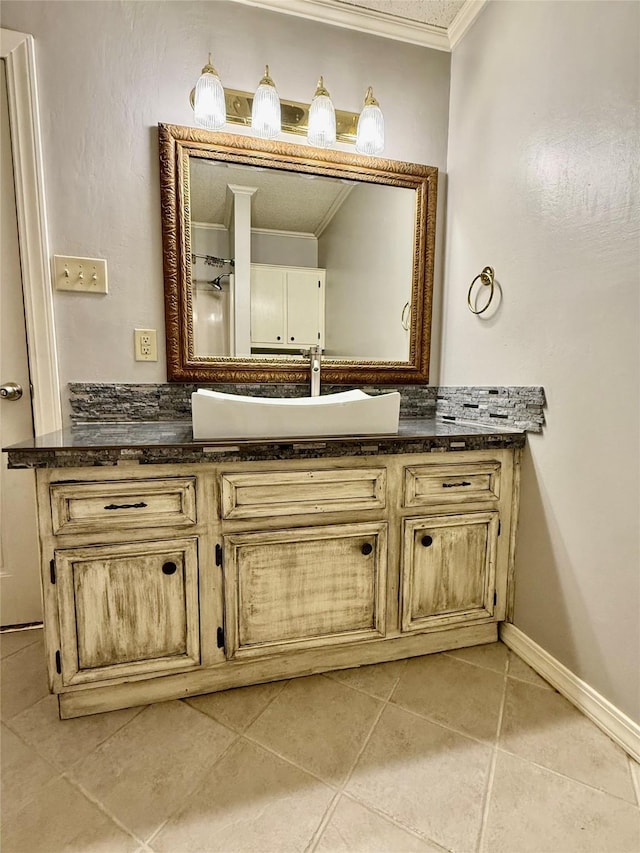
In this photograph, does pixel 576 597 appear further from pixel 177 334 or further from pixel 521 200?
pixel 177 334

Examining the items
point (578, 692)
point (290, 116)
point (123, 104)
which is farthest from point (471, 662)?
point (123, 104)

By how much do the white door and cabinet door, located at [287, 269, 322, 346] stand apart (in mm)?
937

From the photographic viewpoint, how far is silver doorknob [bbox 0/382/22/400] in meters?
1.49

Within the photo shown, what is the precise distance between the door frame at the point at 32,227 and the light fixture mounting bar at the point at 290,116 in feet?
1.71

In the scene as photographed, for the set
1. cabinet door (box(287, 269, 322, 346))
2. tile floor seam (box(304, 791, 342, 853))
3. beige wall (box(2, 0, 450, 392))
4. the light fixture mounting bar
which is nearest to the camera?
tile floor seam (box(304, 791, 342, 853))

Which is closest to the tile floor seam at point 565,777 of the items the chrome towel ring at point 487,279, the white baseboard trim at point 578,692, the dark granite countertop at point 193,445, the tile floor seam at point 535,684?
the white baseboard trim at point 578,692

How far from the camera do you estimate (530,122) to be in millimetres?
1386

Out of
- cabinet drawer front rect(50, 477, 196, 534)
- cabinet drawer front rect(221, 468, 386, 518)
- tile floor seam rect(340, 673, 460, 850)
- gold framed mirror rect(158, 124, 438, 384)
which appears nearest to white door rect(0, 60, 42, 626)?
gold framed mirror rect(158, 124, 438, 384)

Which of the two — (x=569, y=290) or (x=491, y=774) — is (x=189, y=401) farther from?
(x=491, y=774)

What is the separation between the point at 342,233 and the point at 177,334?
76 centimetres

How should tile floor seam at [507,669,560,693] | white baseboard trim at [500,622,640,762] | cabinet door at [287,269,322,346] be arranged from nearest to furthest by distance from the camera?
1. white baseboard trim at [500,622,640,762]
2. tile floor seam at [507,669,560,693]
3. cabinet door at [287,269,322,346]

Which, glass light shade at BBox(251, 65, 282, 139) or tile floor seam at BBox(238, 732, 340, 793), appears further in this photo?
glass light shade at BBox(251, 65, 282, 139)

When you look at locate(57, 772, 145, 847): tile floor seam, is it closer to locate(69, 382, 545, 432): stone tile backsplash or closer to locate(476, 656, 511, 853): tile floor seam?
locate(476, 656, 511, 853): tile floor seam

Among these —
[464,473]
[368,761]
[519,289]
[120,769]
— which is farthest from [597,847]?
[519,289]
